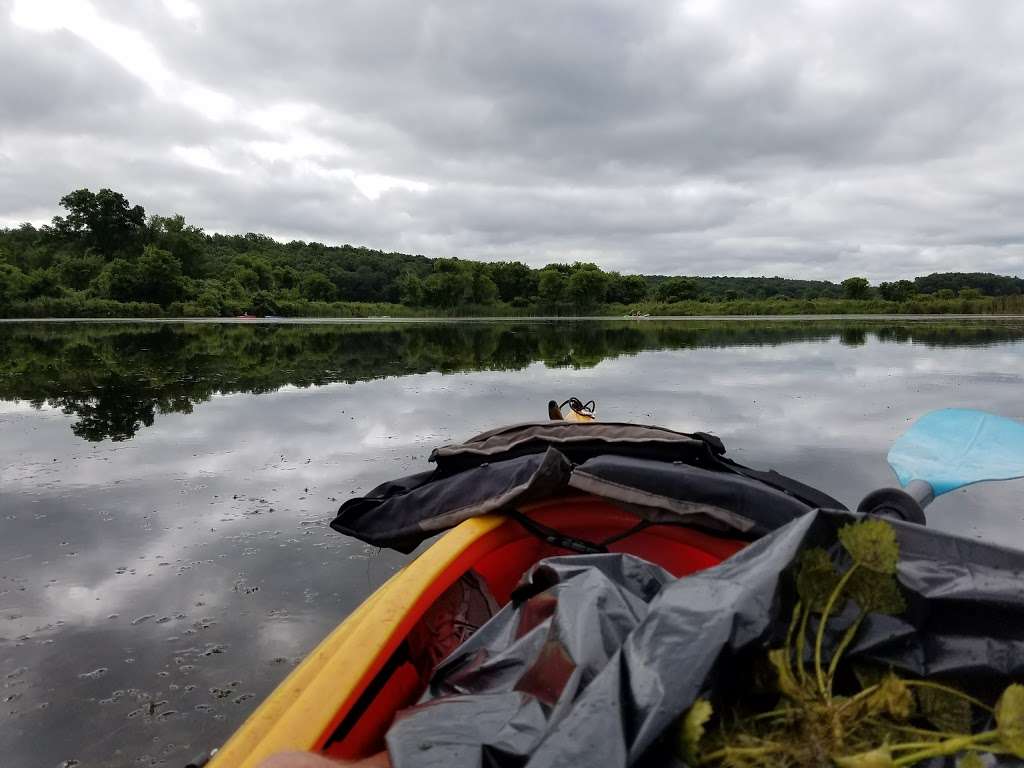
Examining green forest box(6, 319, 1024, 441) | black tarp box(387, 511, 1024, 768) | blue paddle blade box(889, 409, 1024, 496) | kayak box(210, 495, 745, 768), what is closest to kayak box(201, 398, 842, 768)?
kayak box(210, 495, 745, 768)

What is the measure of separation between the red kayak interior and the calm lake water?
3.26 ft

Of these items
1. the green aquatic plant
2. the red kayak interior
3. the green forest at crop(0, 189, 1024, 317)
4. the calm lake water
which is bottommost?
the calm lake water

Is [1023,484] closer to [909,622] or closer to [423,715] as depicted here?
[909,622]

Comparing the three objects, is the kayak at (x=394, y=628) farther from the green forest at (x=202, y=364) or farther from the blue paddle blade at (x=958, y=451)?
the green forest at (x=202, y=364)

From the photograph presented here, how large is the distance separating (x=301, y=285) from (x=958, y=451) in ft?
264

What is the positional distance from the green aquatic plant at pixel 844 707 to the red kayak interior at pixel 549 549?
1.00 meters

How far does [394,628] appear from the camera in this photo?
1934 mm

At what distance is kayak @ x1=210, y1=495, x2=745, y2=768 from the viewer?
5.16 ft

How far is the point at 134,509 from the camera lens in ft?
16.2

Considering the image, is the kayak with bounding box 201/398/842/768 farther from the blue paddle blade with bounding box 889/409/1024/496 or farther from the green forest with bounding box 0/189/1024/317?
the green forest with bounding box 0/189/1024/317

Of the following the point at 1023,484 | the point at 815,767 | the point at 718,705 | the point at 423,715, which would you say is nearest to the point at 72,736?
the point at 423,715

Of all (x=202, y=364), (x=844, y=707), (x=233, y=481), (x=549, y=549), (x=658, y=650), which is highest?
(x=658, y=650)

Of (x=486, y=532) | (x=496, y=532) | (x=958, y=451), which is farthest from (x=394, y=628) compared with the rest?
(x=958, y=451)

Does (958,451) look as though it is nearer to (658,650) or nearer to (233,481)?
(658,650)
